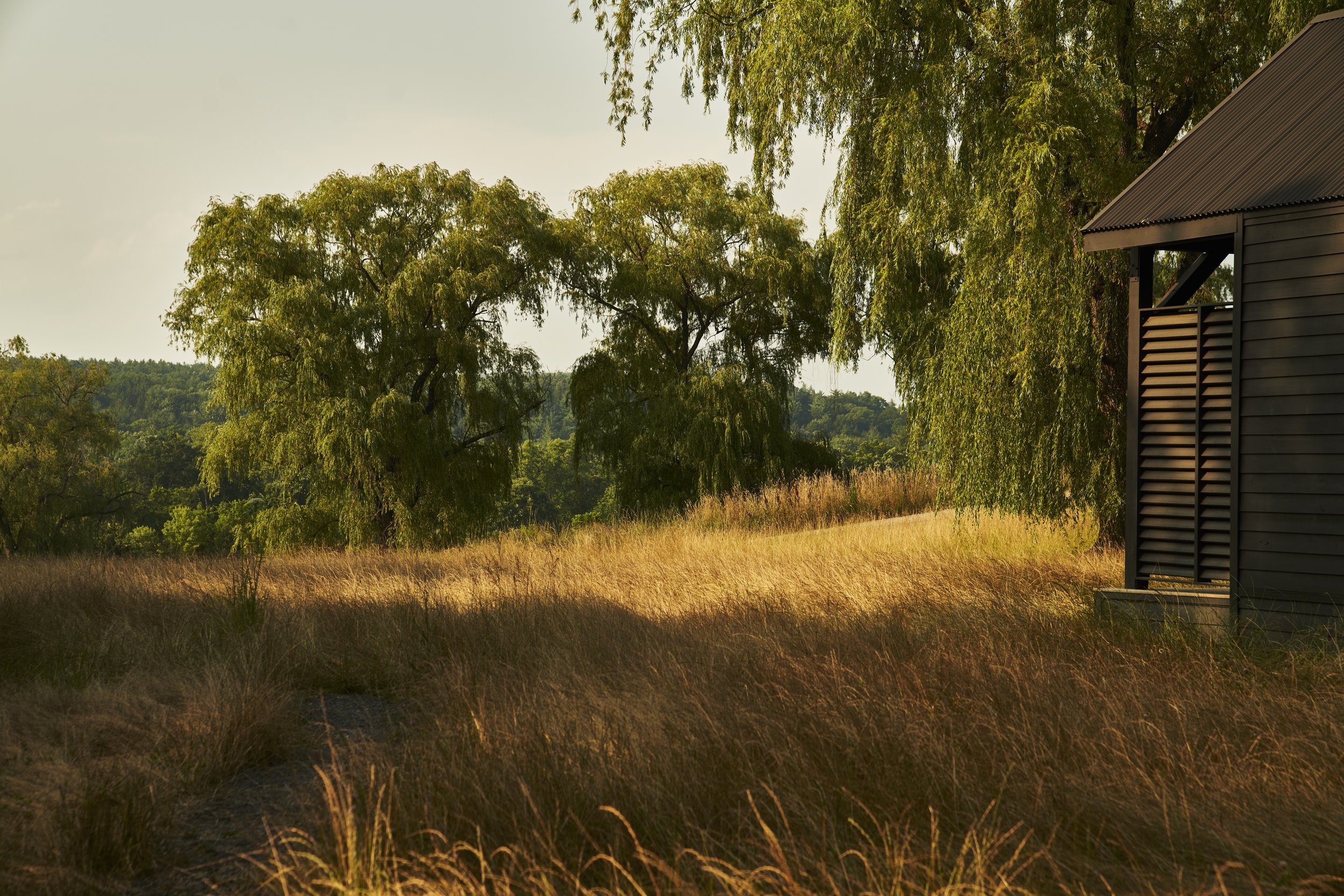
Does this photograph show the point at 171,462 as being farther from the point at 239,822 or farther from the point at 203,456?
the point at 239,822

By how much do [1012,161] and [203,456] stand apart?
1971cm

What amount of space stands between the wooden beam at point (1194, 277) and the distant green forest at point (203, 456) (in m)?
13.8

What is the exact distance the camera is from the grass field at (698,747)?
10.9 ft

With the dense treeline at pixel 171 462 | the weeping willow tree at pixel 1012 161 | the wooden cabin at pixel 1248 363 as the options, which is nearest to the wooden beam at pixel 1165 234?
the wooden cabin at pixel 1248 363

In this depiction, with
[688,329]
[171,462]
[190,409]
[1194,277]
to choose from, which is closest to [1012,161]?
[1194,277]

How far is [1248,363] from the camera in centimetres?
689

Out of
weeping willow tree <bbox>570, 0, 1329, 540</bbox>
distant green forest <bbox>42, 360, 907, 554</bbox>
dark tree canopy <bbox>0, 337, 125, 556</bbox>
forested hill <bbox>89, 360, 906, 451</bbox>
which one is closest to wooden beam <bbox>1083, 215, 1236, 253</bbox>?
weeping willow tree <bbox>570, 0, 1329, 540</bbox>

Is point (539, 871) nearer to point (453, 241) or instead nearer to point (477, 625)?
point (477, 625)

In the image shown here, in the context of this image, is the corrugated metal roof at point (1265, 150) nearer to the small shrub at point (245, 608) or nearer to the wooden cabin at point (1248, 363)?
the wooden cabin at point (1248, 363)

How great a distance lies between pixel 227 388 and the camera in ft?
69.4

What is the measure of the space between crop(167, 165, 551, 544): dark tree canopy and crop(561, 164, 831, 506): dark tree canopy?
180 centimetres

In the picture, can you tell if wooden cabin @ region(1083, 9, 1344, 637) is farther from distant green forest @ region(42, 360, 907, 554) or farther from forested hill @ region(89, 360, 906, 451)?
forested hill @ region(89, 360, 906, 451)

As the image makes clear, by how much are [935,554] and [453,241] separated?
50.1 ft

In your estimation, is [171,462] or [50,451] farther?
[171,462]
